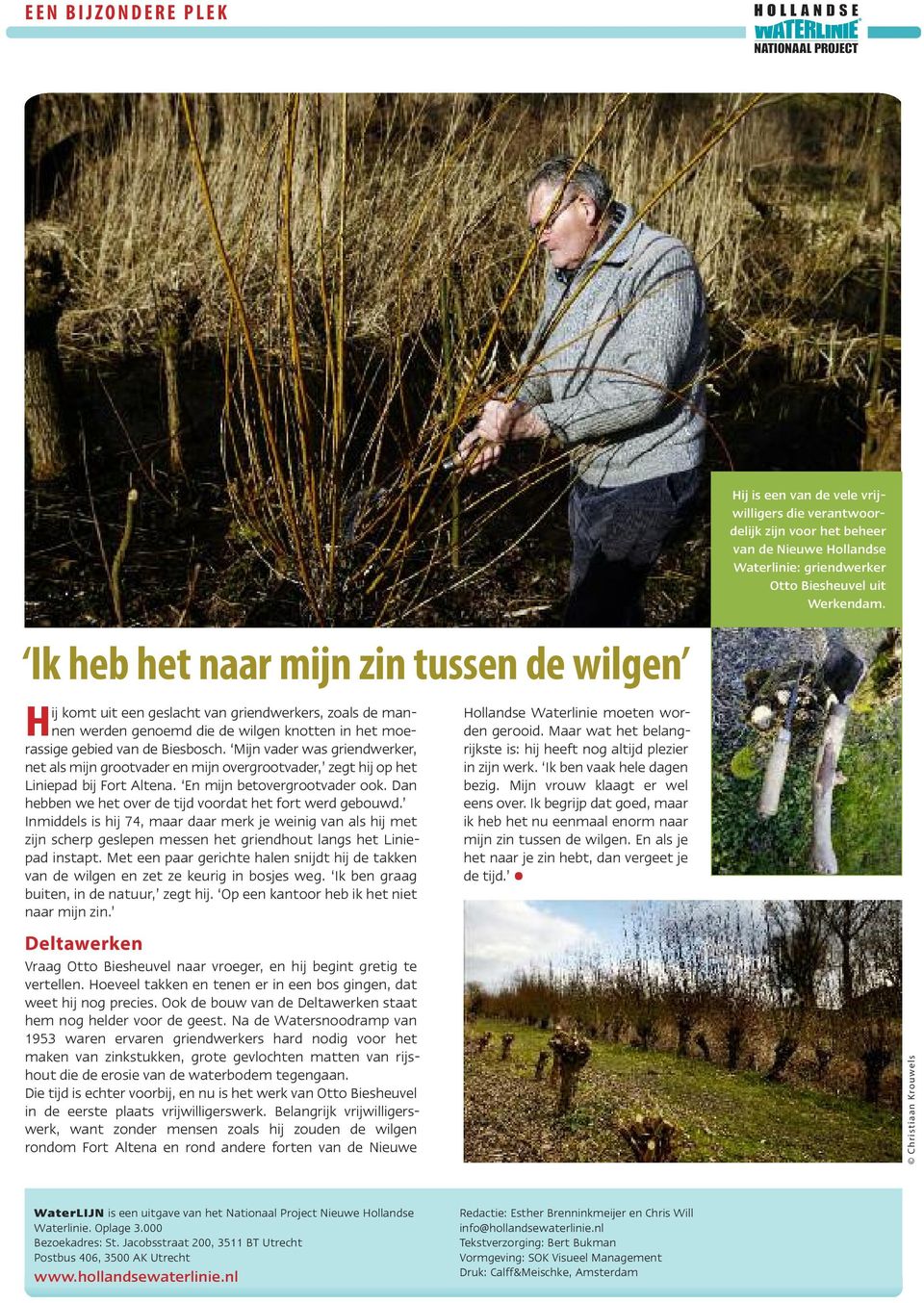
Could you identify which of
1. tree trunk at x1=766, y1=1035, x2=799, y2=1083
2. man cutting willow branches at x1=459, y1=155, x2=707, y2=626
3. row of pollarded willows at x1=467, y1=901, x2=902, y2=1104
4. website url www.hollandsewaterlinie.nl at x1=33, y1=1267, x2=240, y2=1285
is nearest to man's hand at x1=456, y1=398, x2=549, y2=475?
man cutting willow branches at x1=459, y1=155, x2=707, y2=626

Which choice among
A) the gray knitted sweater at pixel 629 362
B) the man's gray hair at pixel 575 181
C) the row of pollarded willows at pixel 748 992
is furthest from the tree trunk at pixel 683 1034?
the man's gray hair at pixel 575 181

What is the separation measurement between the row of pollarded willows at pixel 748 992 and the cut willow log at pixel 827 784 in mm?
98

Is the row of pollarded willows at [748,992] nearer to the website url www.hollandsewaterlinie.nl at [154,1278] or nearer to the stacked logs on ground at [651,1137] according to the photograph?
the stacked logs on ground at [651,1137]

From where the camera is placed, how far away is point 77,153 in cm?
380

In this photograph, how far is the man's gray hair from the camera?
92.7 inches

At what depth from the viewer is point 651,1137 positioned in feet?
7.57

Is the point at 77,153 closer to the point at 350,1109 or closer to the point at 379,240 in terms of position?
the point at 379,240

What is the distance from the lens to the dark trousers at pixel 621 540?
2.50 m

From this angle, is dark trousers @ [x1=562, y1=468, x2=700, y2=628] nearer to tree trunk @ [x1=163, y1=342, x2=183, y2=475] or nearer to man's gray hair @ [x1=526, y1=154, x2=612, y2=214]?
man's gray hair @ [x1=526, y1=154, x2=612, y2=214]

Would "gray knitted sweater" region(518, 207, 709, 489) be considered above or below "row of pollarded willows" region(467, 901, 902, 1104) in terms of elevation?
above

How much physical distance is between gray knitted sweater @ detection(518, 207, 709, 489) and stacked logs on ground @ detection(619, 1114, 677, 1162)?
139cm
